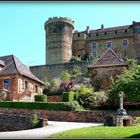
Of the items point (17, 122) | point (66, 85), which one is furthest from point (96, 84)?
point (17, 122)

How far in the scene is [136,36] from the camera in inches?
2515

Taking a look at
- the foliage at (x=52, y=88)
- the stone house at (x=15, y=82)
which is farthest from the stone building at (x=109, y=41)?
the stone house at (x=15, y=82)

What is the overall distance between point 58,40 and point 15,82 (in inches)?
1128

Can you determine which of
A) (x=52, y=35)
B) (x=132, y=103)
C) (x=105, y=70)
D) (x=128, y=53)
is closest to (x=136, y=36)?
(x=128, y=53)

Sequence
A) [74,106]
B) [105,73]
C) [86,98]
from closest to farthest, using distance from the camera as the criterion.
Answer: [74,106], [86,98], [105,73]

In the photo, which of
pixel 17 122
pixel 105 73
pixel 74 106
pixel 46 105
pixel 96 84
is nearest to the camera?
pixel 17 122

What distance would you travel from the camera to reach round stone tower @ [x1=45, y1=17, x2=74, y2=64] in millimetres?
66025

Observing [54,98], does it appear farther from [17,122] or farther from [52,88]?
[17,122]

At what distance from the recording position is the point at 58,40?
6681cm

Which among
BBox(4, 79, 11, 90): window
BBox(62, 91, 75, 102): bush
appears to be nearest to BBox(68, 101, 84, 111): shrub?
BBox(62, 91, 75, 102): bush

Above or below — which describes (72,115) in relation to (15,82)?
below

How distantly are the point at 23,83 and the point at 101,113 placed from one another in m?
13.6

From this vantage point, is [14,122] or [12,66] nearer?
[14,122]

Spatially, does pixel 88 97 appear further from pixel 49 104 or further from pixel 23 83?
pixel 23 83
